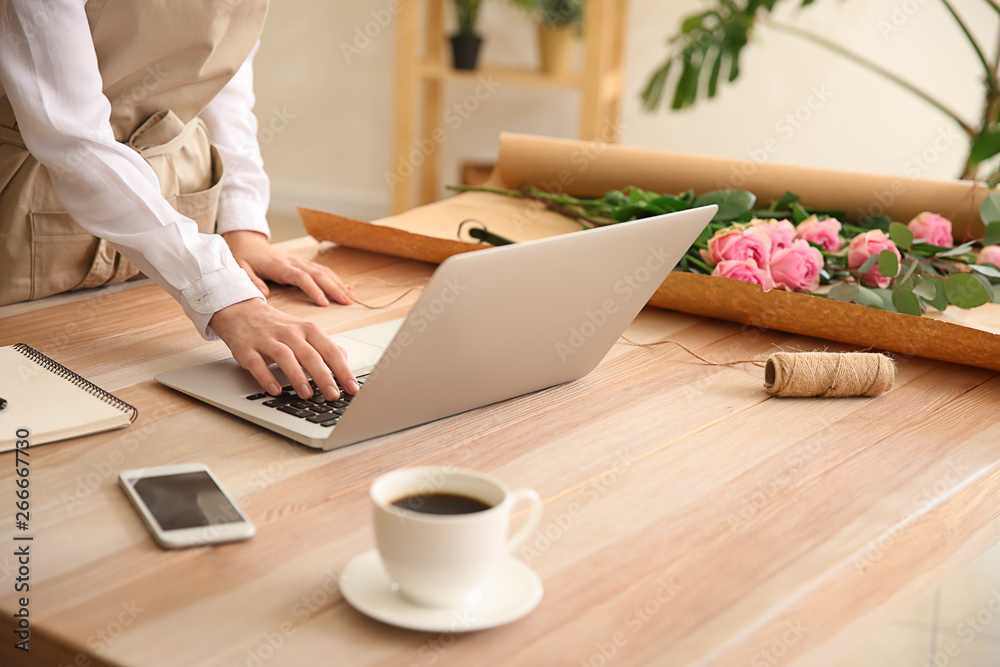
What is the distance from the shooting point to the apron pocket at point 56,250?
114cm

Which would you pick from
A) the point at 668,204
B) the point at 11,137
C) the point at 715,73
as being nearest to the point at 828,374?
the point at 668,204

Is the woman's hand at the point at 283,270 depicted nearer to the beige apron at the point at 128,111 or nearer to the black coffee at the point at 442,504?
the beige apron at the point at 128,111

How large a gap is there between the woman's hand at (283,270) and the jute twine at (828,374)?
0.54 metres

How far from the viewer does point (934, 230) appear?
1.30m

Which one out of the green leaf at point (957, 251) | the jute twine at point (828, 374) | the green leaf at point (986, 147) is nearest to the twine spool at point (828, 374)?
the jute twine at point (828, 374)

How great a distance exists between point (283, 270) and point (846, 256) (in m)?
0.75

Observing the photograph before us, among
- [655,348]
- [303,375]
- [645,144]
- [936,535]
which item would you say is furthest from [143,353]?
[645,144]

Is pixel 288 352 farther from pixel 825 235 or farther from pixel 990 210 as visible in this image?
pixel 990 210

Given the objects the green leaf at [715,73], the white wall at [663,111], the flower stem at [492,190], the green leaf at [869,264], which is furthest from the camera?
the white wall at [663,111]

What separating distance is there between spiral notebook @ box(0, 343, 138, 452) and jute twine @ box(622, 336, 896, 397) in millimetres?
605

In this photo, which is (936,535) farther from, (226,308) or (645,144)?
(645,144)

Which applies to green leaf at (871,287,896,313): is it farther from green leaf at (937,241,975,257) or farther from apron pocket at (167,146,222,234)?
apron pocket at (167,146,222,234)

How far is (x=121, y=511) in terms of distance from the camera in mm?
657

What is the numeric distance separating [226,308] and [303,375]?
15cm
